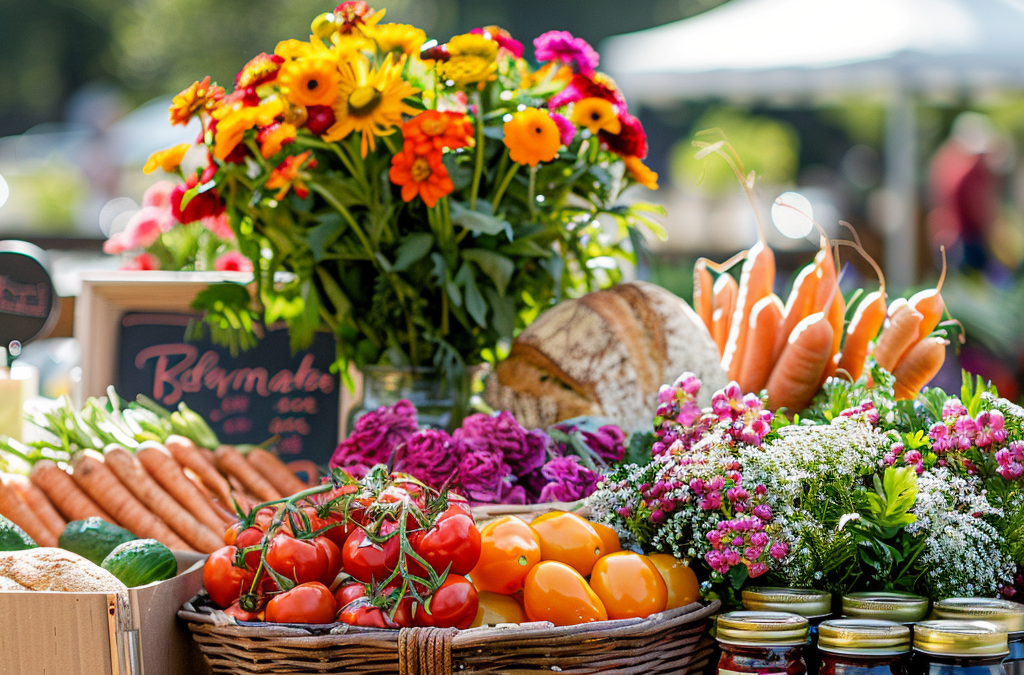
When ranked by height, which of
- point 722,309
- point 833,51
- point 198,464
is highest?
point 833,51

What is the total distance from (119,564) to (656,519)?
73 cm

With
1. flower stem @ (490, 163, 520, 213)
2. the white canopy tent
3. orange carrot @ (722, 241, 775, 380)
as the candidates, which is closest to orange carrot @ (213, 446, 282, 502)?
flower stem @ (490, 163, 520, 213)

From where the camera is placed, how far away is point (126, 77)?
57.6ft

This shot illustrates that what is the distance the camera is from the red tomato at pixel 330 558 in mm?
1229

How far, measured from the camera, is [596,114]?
1.76 metres

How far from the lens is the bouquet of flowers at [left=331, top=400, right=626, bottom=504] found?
1.53 m

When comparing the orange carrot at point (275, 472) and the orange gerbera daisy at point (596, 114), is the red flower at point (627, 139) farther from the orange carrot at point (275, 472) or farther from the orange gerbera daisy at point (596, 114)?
the orange carrot at point (275, 472)

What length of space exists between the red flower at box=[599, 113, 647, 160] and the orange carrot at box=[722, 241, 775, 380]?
31cm

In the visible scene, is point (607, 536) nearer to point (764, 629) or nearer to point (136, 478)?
point (764, 629)

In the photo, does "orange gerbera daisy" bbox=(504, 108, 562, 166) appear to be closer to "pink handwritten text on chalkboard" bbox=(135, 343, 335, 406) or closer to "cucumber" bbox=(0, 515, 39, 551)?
"pink handwritten text on chalkboard" bbox=(135, 343, 335, 406)

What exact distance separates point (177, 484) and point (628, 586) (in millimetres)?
943

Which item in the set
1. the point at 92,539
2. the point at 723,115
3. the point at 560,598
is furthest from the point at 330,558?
the point at 723,115

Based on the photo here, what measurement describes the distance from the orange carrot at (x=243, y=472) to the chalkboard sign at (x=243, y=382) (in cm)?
21

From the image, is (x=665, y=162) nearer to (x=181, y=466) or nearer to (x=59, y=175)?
(x=59, y=175)
